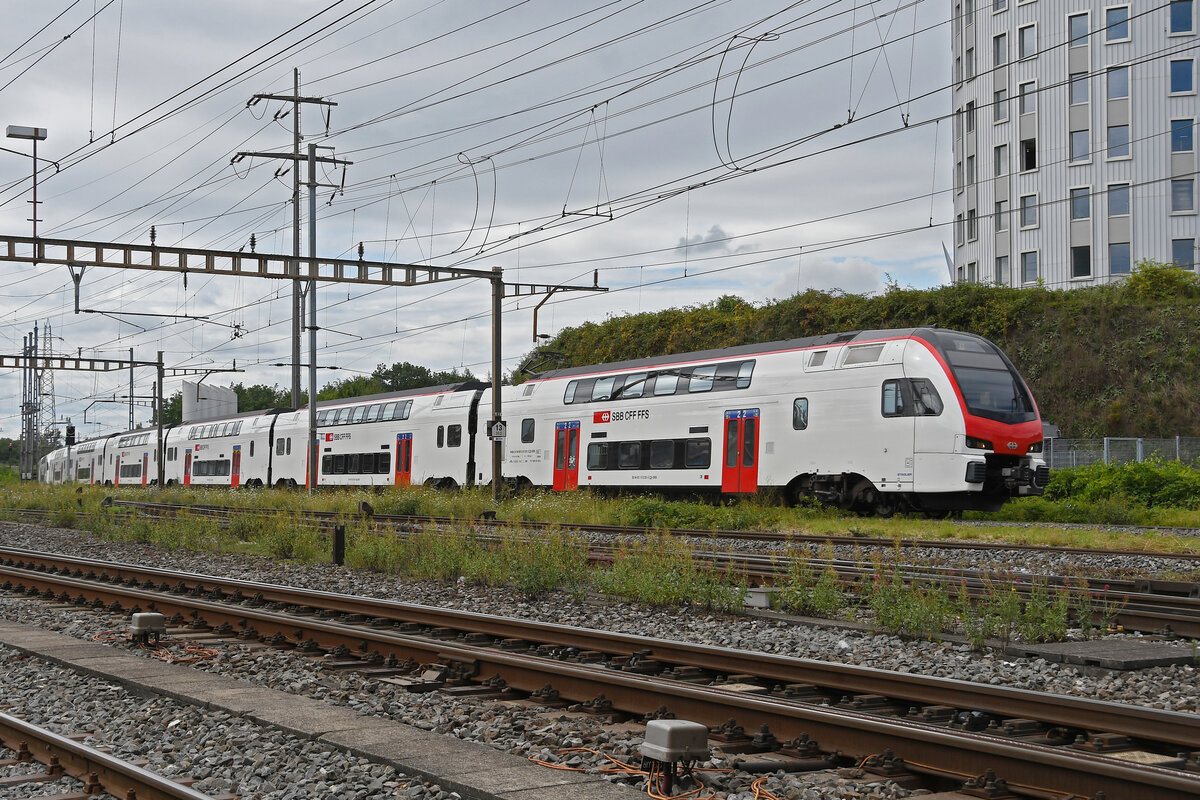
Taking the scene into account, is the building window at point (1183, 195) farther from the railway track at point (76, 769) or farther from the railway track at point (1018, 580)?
the railway track at point (76, 769)

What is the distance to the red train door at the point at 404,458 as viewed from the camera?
37062mm

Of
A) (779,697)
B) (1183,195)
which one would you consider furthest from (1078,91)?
(779,697)

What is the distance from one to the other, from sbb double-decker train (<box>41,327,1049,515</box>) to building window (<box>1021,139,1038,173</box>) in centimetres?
2984

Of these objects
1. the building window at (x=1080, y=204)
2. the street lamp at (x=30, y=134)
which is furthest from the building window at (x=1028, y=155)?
the street lamp at (x=30, y=134)

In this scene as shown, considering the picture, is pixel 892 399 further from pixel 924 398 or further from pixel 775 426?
pixel 775 426

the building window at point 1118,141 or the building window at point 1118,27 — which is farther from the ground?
the building window at point 1118,27

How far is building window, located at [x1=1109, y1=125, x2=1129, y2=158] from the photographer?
1843 inches

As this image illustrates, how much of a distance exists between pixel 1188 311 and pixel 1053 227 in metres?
15.5

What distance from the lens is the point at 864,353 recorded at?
72.4ft

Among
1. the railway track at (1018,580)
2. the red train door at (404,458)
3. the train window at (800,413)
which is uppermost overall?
the train window at (800,413)

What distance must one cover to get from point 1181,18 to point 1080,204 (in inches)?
330

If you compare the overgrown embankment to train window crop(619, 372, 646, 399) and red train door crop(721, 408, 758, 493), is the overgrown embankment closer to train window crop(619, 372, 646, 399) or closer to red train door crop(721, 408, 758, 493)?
train window crop(619, 372, 646, 399)

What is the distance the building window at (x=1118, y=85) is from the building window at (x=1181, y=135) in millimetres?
2381

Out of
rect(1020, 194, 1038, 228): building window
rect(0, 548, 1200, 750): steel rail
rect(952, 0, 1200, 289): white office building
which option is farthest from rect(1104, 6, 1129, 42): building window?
rect(0, 548, 1200, 750): steel rail
